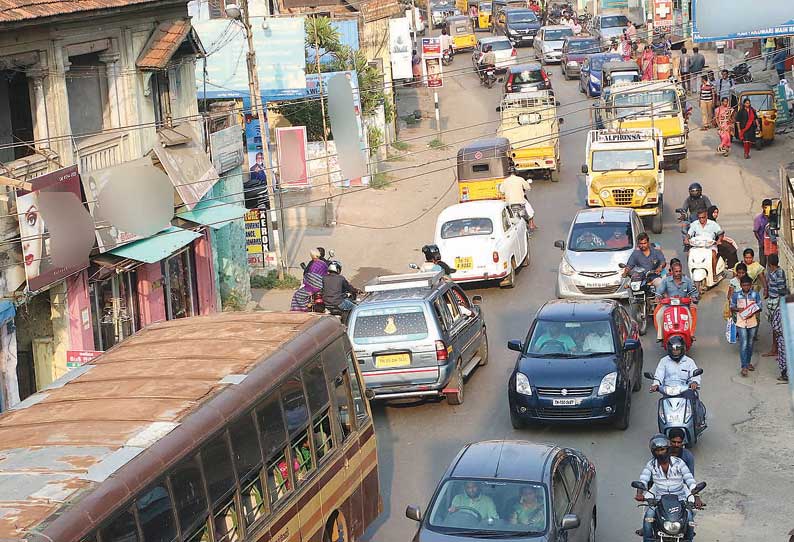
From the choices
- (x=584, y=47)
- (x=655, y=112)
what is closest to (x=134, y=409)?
(x=655, y=112)

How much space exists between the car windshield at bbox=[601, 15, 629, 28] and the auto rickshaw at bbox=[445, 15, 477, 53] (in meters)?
8.56

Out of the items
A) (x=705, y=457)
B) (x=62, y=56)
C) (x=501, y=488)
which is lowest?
(x=705, y=457)

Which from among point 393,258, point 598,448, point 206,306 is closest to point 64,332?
point 206,306

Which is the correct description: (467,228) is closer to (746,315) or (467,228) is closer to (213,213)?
(213,213)

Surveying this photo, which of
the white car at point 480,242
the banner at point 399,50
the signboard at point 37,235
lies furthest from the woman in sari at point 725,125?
the signboard at point 37,235

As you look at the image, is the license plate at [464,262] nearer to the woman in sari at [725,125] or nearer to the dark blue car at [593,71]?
the woman in sari at [725,125]

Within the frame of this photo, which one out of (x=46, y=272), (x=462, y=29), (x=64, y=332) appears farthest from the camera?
(x=462, y=29)

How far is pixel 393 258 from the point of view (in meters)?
30.5

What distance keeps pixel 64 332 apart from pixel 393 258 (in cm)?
Answer: 1215

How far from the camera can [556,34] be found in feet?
193

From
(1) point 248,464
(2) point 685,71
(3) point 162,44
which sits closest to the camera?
(1) point 248,464

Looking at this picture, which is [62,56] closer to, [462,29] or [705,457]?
[705,457]

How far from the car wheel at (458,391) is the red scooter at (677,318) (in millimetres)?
3476

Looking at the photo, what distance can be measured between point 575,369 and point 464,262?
839 centimetres
